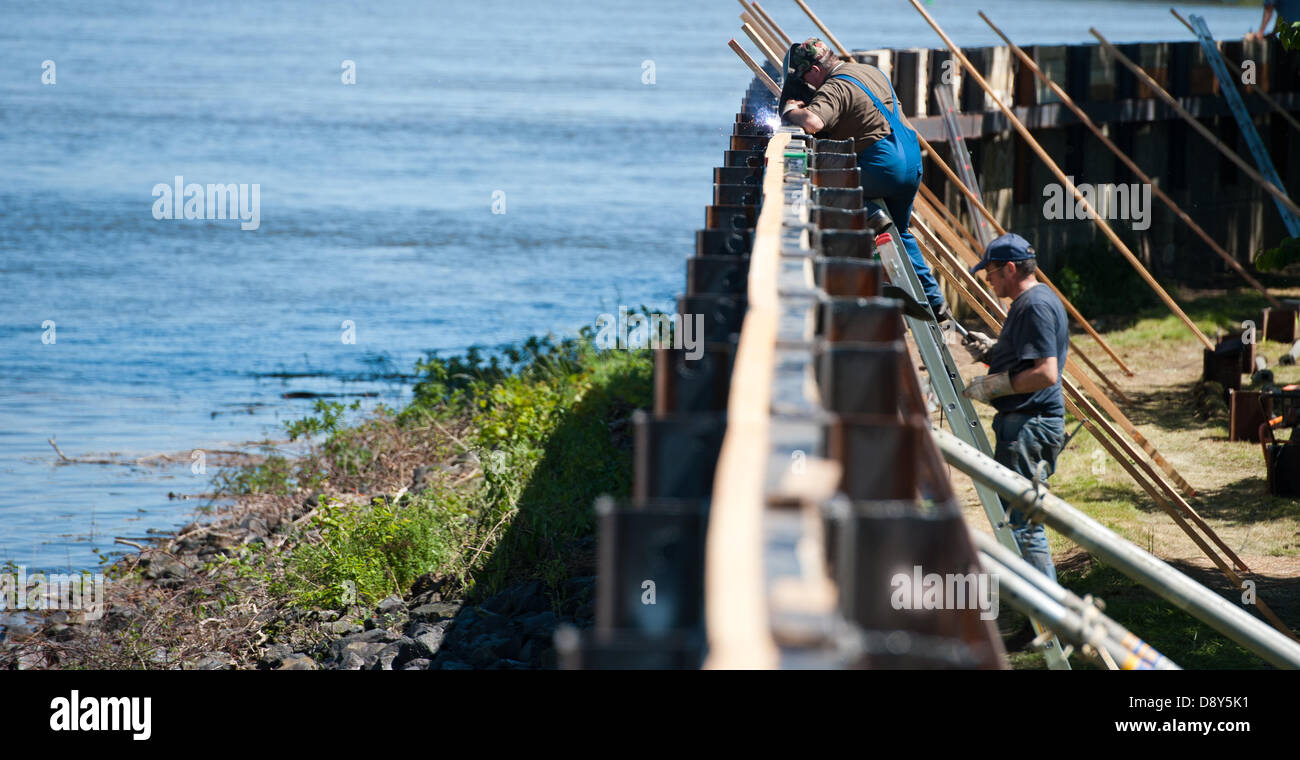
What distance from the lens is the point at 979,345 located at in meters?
8.90

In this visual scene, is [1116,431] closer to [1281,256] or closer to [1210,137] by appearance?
[1281,256]

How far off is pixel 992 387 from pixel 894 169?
4.47 feet

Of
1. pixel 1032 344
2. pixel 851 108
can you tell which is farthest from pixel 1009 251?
pixel 851 108

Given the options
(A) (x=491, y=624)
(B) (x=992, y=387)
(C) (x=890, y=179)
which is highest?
(C) (x=890, y=179)

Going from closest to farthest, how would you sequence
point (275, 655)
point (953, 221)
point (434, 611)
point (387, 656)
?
point (387, 656)
point (275, 655)
point (434, 611)
point (953, 221)

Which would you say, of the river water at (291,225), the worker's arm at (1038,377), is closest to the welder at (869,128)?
the worker's arm at (1038,377)

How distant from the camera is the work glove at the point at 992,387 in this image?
799 centimetres

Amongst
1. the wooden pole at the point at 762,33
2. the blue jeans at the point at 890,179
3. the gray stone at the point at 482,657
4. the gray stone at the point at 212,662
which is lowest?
the gray stone at the point at 212,662

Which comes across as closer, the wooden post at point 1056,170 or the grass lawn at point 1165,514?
the grass lawn at point 1165,514

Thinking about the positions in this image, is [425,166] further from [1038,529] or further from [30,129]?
[1038,529]

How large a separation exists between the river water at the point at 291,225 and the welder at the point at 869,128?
26.4 ft

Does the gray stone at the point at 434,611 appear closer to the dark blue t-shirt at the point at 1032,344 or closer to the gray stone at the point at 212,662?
the gray stone at the point at 212,662

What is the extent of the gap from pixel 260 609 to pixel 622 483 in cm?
302
